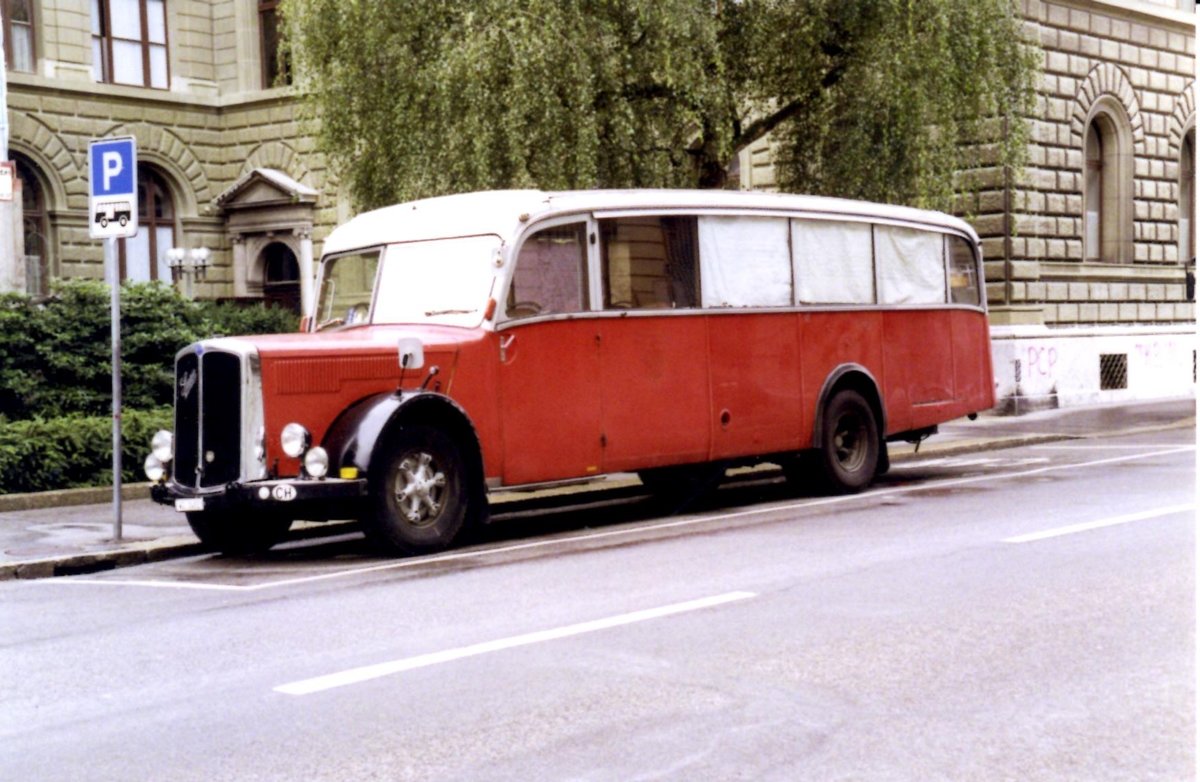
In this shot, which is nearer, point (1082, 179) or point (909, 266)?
Answer: point (909, 266)

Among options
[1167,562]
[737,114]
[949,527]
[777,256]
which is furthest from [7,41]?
[1167,562]

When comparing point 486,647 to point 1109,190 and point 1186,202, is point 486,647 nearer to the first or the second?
point 1109,190

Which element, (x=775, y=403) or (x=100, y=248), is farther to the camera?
(x=100, y=248)

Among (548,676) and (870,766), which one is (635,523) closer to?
(548,676)

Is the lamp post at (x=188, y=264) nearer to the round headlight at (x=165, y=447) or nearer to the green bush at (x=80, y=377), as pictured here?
the green bush at (x=80, y=377)

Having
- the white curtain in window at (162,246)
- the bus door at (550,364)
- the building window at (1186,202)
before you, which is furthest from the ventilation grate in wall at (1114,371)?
the white curtain in window at (162,246)

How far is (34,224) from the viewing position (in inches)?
1334

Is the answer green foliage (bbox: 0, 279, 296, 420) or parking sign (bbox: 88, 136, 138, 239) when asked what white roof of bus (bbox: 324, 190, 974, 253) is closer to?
parking sign (bbox: 88, 136, 138, 239)

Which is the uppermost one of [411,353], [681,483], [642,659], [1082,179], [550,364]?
[1082,179]

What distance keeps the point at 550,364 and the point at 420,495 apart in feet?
5.44

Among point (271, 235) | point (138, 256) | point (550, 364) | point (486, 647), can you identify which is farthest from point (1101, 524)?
point (138, 256)

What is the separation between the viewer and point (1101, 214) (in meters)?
29.1

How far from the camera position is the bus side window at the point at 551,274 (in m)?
12.5

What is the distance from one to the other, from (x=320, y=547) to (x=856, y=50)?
31.8 feet
